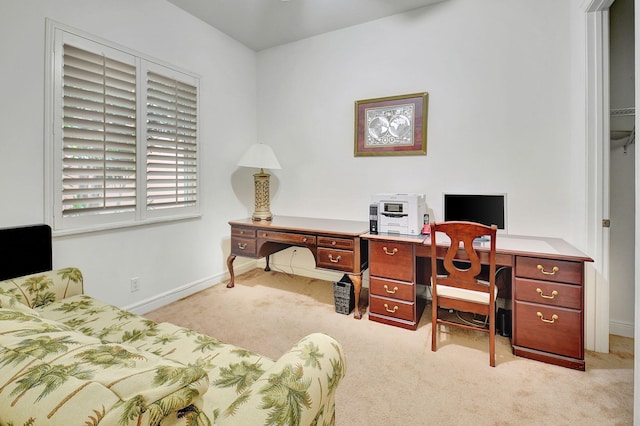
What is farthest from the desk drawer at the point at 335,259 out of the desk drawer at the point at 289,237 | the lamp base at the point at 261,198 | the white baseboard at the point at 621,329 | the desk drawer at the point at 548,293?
the white baseboard at the point at 621,329

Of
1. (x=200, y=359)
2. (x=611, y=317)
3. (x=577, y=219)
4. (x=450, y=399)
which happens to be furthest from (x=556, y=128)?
(x=200, y=359)

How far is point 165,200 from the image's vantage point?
283cm

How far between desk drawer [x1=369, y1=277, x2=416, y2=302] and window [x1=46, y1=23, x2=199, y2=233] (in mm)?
1939

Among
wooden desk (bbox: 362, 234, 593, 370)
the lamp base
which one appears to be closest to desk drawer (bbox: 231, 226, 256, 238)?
the lamp base

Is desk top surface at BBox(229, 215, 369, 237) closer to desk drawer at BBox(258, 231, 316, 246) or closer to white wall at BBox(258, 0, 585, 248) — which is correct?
desk drawer at BBox(258, 231, 316, 246)

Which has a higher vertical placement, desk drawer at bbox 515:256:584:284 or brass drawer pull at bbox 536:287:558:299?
desk drawer at bbox 515:256:584:284

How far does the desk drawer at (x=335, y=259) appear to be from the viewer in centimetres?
259

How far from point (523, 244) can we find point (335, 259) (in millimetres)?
1413

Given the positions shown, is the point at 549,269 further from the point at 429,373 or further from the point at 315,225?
the point at 315,225

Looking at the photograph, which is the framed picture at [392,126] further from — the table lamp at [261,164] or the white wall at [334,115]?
the table lamp at [261,164]

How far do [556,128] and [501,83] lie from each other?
57cm

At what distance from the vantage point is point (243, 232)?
3.15 metres

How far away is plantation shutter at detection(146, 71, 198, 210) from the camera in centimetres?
268

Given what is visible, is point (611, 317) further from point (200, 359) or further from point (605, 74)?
point (200, 359)
